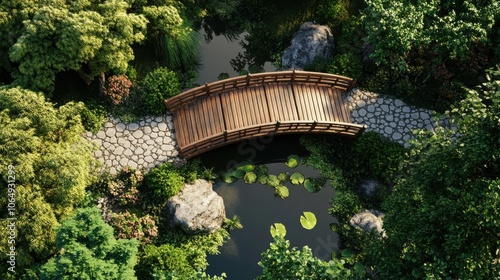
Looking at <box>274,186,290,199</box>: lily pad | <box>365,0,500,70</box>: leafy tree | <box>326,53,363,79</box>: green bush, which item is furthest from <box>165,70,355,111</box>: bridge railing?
<box>274,186,290,199</box>: lily pad

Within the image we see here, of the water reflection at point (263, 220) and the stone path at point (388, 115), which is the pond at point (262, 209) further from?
the stone path at point (388, 115)

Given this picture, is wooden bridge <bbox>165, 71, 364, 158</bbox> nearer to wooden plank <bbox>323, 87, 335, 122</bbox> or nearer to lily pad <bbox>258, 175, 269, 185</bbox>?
wooden plank <bbox>323, 87, 335, 122</bbox>

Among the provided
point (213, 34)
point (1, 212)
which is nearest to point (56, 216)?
point (1, 212)

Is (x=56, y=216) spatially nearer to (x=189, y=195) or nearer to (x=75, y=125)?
(x=75, y=125)

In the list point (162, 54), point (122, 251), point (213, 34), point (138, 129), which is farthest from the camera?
point (213, 34)

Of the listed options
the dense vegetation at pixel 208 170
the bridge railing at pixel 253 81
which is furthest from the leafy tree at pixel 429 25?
the bridge railing at pixel 253 81

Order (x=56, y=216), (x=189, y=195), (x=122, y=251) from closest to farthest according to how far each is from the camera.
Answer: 1. (x=122, y=251)
2. (x=56, y=216)
3. (x=189, y=195)

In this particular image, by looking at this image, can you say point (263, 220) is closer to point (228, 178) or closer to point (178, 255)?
point (228, 178)
